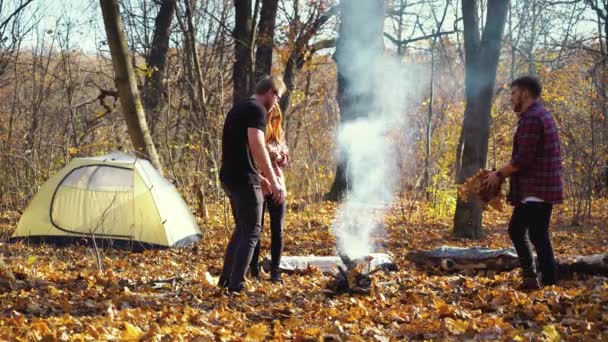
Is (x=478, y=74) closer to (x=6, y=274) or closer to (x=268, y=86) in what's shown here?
(x=268, y=86)

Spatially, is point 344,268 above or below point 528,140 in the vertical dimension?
below

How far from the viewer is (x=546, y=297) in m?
4.99

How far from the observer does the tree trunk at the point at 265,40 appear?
15.0 metres

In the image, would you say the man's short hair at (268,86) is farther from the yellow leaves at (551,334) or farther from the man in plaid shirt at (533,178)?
the yellow leaves at (551,334)

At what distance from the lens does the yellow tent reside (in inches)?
360

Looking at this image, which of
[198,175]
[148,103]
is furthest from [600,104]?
[148,103]

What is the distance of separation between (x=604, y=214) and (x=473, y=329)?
11587 millimetres

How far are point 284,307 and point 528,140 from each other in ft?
7.51

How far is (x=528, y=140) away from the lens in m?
5.19

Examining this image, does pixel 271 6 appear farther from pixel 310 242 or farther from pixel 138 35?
pixel 310 242

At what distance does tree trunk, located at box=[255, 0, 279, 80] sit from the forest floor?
312 inches

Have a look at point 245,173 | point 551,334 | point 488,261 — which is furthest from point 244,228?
point 488,261

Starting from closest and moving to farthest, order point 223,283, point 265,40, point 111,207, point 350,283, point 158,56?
1. point 350,283
2. point 223,283
3. point 111,207
4. point 265,40
5. point 158,56

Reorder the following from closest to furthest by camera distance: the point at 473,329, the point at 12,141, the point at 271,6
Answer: the point at 473,329, the point at 12,141, the point at 271,6
